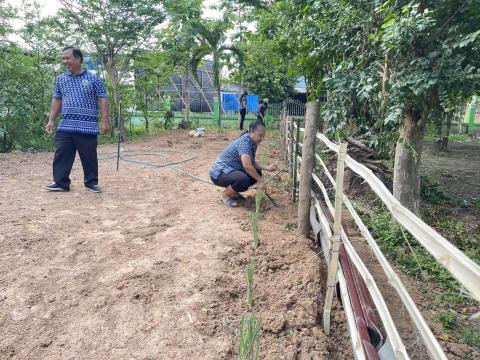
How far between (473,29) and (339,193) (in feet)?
6.80

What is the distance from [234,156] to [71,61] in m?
2.09

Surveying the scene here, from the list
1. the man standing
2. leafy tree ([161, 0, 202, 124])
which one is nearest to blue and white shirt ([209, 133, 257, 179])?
the man standing

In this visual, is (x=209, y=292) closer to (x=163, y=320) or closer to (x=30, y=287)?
(x=163, y=320)

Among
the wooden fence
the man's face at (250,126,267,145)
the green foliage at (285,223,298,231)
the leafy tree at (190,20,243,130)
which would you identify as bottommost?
the green foliage at (285,223,298,231)

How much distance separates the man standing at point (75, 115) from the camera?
4.20 metres

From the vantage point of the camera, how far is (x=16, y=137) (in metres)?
Result: 7.84

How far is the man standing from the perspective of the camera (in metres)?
4.20

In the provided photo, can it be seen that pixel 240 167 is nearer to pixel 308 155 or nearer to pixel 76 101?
pixel 308 155

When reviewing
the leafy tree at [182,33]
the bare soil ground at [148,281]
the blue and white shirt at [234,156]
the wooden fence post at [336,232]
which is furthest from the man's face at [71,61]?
the leafy tree at [182,33]

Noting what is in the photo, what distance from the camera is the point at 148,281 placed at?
2439 mm

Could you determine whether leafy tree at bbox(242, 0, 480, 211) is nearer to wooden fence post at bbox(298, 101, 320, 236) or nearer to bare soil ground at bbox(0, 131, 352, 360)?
wooden fence post at bbox(298, 101, 320, 236)

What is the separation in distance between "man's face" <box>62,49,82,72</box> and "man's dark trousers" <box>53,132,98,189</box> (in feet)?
2.49

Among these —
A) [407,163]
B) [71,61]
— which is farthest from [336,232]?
[71,61]

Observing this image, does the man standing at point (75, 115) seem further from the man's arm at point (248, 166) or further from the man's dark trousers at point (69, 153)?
the man's arm at point (248, 166)
